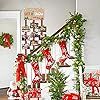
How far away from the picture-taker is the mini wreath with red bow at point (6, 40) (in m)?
8.80

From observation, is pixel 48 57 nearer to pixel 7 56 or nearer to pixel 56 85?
pixel 56 85

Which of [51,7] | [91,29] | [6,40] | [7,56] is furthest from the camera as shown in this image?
[7,56]

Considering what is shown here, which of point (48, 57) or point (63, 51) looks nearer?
point (63, 51)

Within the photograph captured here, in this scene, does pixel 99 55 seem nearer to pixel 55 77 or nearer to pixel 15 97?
pixel 55 77

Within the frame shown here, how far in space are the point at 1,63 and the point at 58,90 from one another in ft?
14.4

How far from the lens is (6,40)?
891cm

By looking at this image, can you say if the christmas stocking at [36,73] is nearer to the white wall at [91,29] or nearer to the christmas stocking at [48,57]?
the christmas stocking at [48,57]

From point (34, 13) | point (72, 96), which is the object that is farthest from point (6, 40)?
point (72, 96)

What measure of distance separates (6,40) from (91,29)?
4191 millimetres

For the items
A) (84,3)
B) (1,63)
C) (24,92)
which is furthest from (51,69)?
(1,63)

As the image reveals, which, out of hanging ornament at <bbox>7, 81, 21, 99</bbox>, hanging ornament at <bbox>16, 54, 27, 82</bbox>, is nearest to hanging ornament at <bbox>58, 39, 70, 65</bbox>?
hanging ornament at <bbox>16, 54, 27, 82</bbox>

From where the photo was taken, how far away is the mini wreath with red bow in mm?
8805

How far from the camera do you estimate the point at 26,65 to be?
17.4 feet

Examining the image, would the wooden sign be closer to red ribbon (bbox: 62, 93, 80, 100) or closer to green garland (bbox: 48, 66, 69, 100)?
green garland (bbox: 48, 66, 69, 100)
